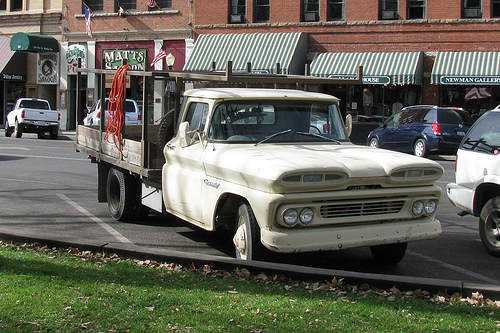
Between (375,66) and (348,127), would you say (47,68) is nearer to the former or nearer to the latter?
(375,66)

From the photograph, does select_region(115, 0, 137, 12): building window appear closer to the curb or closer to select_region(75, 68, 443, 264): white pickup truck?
select_region(75, 68, 443, 264): white pickup truck

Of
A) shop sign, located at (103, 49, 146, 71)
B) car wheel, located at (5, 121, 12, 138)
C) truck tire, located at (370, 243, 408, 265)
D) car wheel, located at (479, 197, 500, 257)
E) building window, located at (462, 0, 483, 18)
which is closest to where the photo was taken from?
truck tire, located at (370, 243, 408, 265)

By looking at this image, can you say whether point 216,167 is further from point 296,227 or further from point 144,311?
point 144,311

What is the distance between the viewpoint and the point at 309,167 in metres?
5.88

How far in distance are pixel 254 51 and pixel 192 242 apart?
2307 centimetres

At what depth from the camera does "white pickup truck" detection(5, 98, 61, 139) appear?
29734 mm

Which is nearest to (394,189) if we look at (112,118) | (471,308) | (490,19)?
(471,308)

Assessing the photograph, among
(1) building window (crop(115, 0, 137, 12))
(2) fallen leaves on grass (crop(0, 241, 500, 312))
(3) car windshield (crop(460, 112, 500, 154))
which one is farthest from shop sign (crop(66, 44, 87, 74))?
(2) fallen leaves on grass (crop(0, 241, 500, 312))

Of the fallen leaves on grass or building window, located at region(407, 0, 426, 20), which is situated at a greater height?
building window, located at region(407, 0, 426, 20)

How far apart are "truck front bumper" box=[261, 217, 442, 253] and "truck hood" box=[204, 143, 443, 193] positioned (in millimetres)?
408

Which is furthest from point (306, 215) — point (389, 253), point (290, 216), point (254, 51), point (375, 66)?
point (254, 51)

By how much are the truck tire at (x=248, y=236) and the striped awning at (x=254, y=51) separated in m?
22.6

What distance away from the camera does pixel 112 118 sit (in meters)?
9.66

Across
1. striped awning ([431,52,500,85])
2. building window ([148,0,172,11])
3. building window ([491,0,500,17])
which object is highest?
building window ([148,0,172,11])
